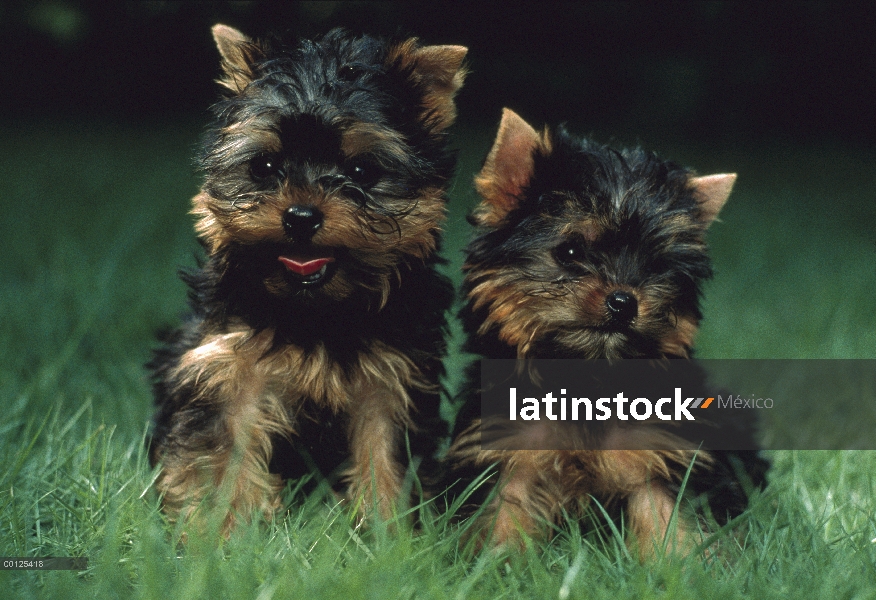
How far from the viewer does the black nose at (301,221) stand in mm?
3152

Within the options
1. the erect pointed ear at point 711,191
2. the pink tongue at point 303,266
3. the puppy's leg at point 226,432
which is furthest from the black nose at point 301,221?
the erect pointed ear at point 711,191

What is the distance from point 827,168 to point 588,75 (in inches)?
109

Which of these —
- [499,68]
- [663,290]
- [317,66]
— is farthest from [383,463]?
[499,68]

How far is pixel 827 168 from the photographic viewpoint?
432 inches

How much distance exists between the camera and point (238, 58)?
362 centimetres

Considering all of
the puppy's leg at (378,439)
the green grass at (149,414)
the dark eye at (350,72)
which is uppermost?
the dark eye at (350,72)

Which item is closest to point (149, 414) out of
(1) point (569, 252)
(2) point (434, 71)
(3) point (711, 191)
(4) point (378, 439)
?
(4) point (378, 439)

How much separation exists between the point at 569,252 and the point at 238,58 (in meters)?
1.35

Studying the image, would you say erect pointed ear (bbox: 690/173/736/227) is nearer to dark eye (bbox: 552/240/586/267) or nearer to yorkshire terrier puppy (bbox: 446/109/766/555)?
yorkshire terrier puppy (bbox: 446/109/766/555)

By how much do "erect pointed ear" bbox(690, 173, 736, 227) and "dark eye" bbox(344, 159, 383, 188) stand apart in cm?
115

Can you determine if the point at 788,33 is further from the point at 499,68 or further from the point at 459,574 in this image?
the point at 459,574

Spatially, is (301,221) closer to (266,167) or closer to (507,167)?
(266,167)

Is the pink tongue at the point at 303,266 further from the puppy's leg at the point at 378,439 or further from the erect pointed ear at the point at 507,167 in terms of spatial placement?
the erect pointed ear at the point at 507,167

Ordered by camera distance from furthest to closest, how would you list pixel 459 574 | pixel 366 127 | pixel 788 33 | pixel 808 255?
pixel 788 33 < pixel 808 255 < pixel 366 127 < pixel 459 574
